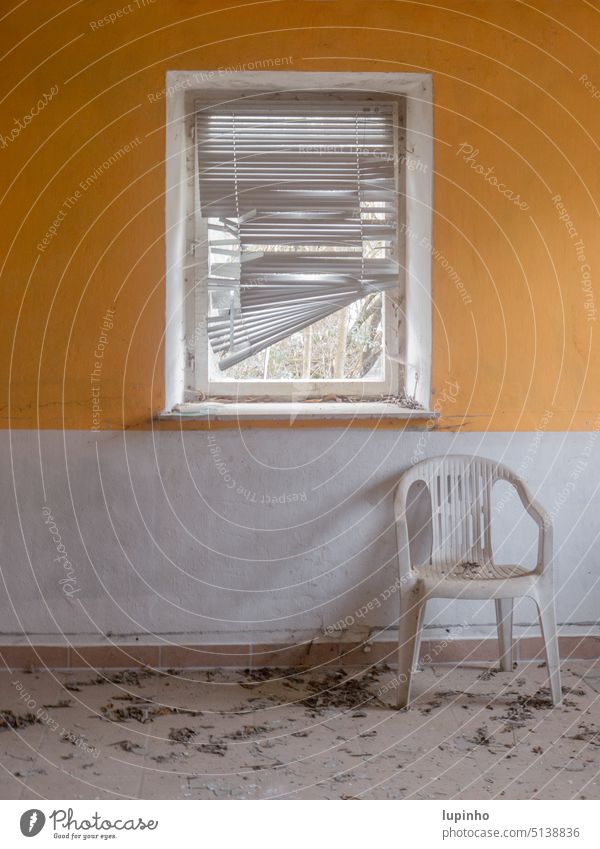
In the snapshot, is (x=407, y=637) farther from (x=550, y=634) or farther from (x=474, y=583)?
(x=550, y=634)

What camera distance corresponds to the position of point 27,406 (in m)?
3.07

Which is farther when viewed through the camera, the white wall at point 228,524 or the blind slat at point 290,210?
the blind slat at point 290,210

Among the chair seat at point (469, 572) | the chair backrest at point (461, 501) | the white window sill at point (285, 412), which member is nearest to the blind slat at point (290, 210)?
the white window sill at point (285, 412)

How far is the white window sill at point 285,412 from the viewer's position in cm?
309

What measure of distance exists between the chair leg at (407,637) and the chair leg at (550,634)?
379mm

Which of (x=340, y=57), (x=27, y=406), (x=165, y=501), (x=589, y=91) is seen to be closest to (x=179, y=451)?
(x=165, y=501)

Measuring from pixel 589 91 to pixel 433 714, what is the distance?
217 cm

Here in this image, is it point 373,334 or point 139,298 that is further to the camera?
point 373,334

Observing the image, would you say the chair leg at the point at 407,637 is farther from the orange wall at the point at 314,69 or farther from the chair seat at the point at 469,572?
the orange wall at the point at 314,69

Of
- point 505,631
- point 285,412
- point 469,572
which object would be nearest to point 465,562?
point 469,572

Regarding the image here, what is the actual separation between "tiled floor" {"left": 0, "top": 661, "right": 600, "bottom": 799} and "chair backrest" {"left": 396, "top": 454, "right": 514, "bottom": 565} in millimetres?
432

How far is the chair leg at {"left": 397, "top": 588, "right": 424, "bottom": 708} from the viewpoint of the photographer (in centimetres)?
278
